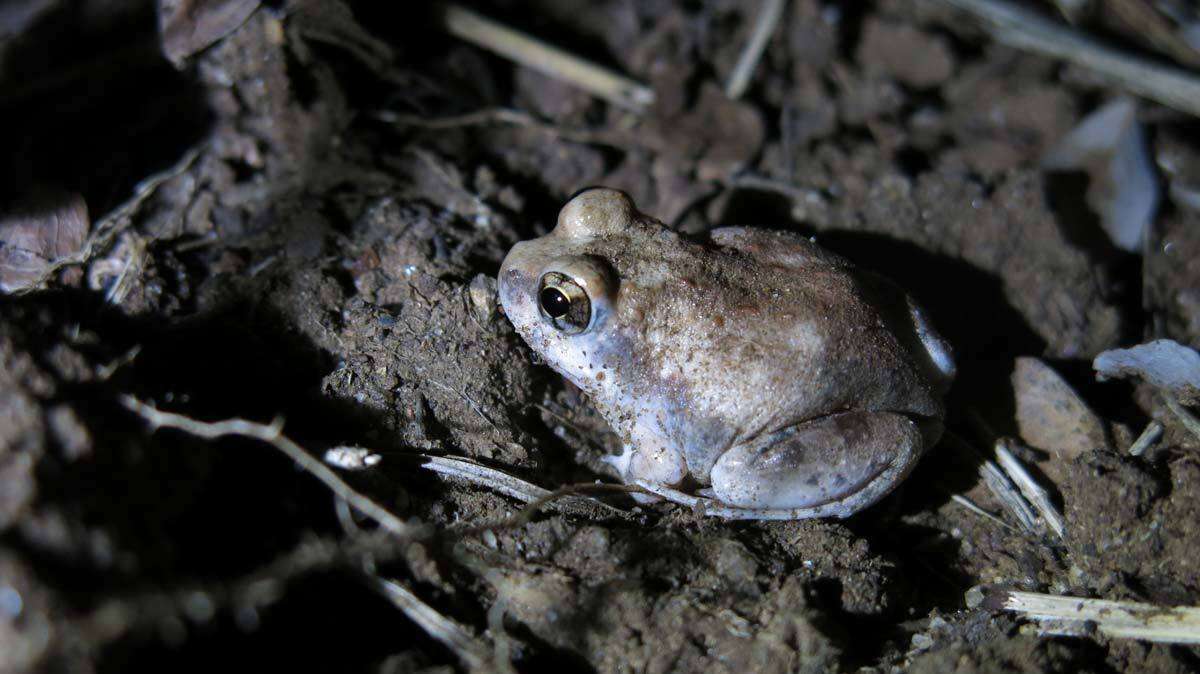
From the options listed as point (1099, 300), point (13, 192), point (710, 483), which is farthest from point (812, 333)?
point (13, 192)

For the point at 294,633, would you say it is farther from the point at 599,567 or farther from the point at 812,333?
the point at 812,333

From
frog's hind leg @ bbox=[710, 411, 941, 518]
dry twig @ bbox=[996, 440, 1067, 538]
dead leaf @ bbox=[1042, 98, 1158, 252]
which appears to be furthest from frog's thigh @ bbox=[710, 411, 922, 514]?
dead leaf @ bbox=[1042, 98, 1158, 252]

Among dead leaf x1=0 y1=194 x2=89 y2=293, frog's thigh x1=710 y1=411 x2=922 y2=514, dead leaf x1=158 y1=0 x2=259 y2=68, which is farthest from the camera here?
dead leaf x1=158 y1=0 x2=259 y2=68

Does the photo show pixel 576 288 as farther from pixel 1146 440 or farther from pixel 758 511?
pixel 1146 440

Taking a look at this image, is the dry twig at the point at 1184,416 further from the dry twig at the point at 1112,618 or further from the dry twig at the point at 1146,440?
the dry twig at the point at 1112,618

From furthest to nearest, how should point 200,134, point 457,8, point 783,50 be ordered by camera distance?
point 783,50 < point 457,8 < point 200,134

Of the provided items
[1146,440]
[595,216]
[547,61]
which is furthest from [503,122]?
[1146,440]

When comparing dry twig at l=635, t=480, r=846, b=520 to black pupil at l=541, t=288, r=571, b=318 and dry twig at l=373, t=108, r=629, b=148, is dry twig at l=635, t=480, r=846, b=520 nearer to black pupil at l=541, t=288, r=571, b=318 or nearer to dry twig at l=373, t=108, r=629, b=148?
black pupil at l=541, t=288, r=571, b=318
